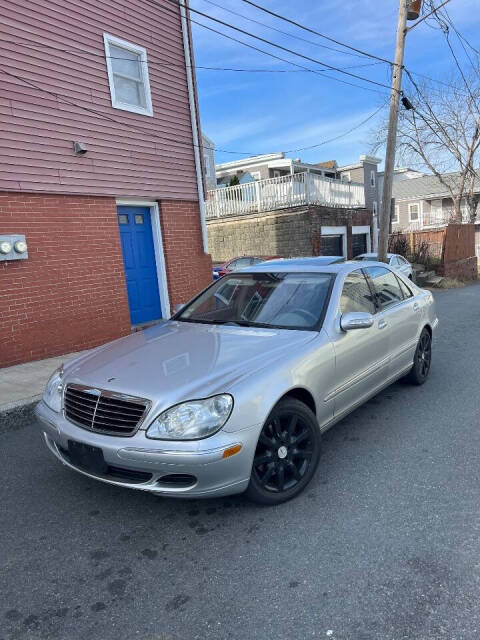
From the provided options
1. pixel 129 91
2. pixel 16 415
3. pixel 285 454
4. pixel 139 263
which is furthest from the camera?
pixel 139 263

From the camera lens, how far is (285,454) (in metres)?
2.93

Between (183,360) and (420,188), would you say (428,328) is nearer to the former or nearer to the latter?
(183,360)

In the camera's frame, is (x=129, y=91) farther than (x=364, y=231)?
No

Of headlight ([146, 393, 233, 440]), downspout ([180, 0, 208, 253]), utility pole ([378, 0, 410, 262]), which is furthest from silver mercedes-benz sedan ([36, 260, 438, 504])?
utility pole ([378, 0, 410, 262])

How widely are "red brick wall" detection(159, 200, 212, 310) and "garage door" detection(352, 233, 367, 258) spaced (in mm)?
10282

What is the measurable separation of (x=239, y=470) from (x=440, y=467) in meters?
1.62

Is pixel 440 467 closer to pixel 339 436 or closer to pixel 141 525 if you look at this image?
pixel 339 436

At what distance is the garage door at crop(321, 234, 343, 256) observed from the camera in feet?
54.3

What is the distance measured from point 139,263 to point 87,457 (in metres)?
6.13

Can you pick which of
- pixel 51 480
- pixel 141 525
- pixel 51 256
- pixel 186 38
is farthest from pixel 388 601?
pixel 186 38

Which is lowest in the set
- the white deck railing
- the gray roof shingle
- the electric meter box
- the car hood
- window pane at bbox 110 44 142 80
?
the car hood

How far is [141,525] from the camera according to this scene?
2.77 m

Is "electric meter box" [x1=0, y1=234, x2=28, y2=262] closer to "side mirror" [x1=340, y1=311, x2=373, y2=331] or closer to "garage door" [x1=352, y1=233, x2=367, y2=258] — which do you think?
"side mirror" [x1=340, y1=311, x2=373, y2=331]

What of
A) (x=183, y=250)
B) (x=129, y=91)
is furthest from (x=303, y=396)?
(x=129, y=91)
